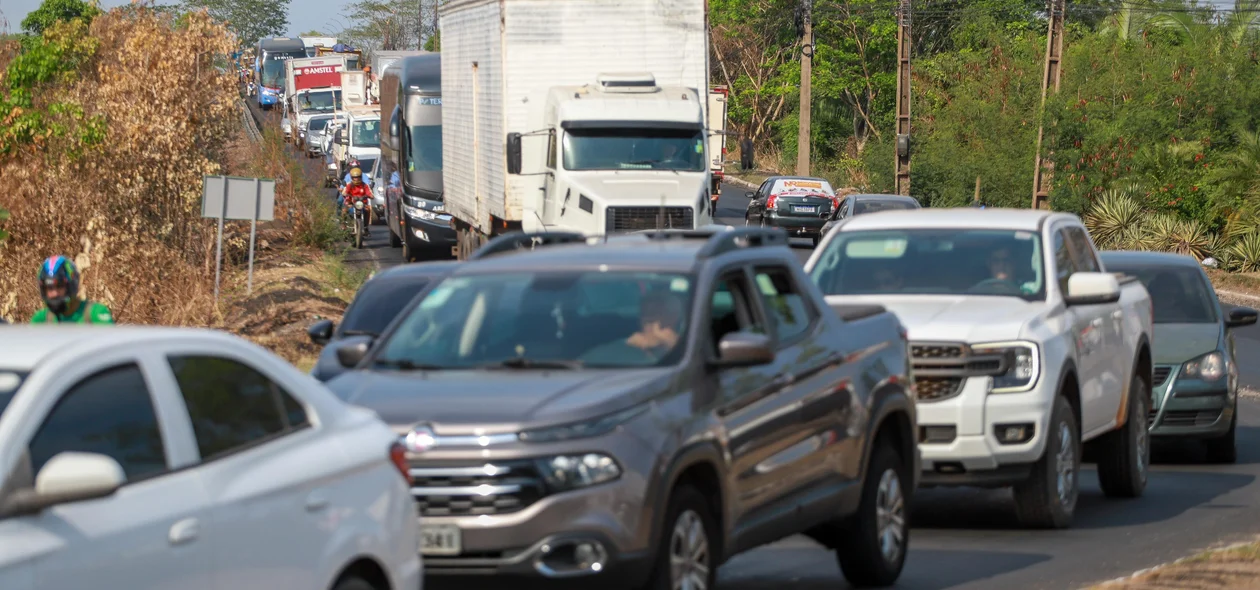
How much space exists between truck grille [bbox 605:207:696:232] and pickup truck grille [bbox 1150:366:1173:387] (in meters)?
9.13

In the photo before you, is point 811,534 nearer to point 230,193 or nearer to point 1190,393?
point 1190,393

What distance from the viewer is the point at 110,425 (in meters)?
4.79

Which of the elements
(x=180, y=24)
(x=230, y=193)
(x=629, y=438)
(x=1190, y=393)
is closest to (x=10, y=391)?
(x=629, y=438)

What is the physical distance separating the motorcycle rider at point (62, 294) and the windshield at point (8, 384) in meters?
4.04

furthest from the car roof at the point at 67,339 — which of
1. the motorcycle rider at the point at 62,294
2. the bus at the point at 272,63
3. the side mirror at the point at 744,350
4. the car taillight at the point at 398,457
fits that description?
the bus at the point at 272,63

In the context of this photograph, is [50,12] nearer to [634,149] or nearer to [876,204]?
[876,204]

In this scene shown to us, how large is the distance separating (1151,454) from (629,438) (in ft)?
34.0

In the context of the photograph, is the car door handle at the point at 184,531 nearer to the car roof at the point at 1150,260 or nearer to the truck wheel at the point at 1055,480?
the truck wheel at the point at 1055,480

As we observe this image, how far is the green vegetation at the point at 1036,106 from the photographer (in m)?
39.1

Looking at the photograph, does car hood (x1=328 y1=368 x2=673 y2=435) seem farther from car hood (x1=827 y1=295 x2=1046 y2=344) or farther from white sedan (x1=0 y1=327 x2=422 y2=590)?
car hood (x1=827 y1=295 x2=1046 y2=344)

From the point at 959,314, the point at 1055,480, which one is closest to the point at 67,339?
the point at 959,314

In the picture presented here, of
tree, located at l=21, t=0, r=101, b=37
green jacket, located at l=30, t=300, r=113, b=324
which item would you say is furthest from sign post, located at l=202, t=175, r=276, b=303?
tree, located at l=21, t=0, r=101, b=37

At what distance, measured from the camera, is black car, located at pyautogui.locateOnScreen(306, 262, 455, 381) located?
1189cm

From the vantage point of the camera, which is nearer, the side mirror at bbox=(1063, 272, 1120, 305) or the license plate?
the license plate
